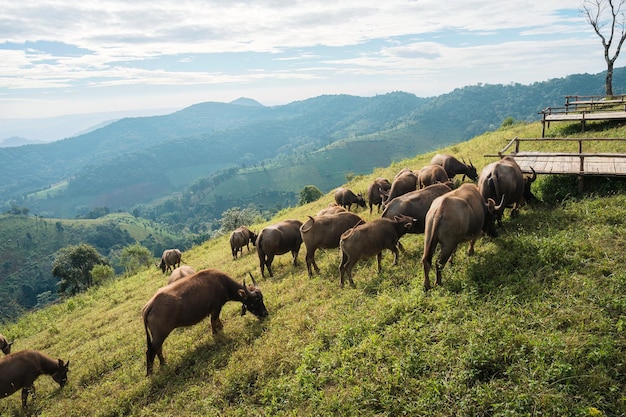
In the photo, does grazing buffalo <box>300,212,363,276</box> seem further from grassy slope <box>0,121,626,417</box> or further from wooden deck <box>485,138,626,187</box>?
wooden deck <box>485,138,626,187</box>

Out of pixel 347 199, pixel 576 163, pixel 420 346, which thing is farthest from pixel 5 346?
pixel 576 163

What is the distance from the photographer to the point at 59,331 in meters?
18.3

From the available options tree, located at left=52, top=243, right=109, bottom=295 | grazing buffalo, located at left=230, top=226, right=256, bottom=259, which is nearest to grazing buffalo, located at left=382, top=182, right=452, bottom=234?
grazing buffalo, located at left=230, top=226, right=256, bottom=259

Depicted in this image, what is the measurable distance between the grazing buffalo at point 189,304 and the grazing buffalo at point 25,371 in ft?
11.3

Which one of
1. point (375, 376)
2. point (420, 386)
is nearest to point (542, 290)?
point (420, 386)

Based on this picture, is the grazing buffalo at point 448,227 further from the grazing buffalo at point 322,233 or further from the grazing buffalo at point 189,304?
the grazing buffalo at point 189,304

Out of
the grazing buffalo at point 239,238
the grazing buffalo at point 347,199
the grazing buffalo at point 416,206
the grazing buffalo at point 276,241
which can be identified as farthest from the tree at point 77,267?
the grazing buffalo at point 416,206

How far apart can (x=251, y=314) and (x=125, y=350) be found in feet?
14.2

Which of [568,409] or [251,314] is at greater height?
[568,409]

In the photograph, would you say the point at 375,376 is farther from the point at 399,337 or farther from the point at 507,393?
the point at 507,393

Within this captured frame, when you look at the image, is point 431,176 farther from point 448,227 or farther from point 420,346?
point 420,346

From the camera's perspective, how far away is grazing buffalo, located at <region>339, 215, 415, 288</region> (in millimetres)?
11406

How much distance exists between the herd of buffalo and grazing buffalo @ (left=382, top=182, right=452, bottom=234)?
0.10ft

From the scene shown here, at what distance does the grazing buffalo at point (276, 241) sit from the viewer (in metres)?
15.0
